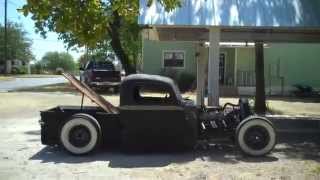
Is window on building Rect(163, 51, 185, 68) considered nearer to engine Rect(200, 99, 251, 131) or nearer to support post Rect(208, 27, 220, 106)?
support post Rect(208, 27, 220, 106)

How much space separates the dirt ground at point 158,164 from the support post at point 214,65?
3.23 m

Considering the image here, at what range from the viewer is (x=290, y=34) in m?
19.4

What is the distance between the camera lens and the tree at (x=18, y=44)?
105m

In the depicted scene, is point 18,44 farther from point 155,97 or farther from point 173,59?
point 155,97

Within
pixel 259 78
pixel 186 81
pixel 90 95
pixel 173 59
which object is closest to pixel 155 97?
pixel 90 95

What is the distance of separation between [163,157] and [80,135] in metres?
1.59

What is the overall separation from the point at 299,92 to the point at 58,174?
2711 cm

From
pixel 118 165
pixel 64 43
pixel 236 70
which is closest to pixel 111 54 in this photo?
pixel 64 43

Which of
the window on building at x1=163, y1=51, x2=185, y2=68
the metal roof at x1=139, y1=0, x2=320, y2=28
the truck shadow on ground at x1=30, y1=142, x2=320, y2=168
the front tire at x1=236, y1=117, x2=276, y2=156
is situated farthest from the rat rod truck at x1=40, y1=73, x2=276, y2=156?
the window on building at x1=163, y1=51, x2=185, y2=68

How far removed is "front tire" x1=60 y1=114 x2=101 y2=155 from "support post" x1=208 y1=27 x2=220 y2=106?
554 cm

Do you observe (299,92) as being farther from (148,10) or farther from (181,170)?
(181,170)

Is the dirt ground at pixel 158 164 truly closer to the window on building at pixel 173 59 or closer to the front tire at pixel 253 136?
the front tire at pixel 253 136

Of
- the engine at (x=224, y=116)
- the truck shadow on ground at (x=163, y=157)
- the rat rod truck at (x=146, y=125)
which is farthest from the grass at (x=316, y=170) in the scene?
the engine at (x=224, y=116)

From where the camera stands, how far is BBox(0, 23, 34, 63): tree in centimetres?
10481
